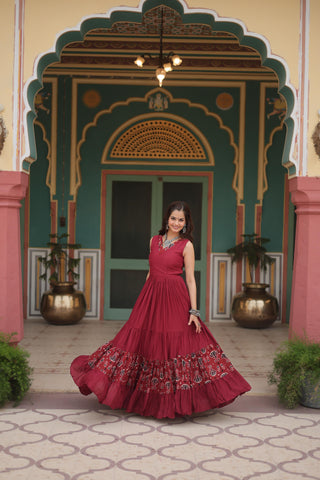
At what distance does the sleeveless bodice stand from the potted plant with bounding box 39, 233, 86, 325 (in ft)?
12.1

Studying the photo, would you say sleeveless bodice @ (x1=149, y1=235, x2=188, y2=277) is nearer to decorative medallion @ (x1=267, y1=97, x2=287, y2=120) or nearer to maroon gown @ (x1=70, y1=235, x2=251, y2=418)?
maroon gown @ (x1=70, y1=235, x2=251, y2=418)

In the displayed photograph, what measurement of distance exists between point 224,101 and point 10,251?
14.8 feet

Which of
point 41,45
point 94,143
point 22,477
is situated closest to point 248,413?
point 22,477

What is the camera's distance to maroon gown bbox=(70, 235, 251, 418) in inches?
159

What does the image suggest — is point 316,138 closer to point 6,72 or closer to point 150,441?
point 6,72

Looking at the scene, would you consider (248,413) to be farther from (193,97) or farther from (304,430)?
(193,97)

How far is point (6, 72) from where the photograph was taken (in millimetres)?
4848

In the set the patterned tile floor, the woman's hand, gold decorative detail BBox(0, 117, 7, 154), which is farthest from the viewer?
gold decorative detail BBox(0, 117, 7, 154)

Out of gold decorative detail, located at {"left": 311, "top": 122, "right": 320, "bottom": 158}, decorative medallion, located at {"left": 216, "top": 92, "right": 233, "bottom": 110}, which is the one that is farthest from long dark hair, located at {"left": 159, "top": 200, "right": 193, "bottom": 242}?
decorative medallion, located at {"left": 216, "top": 92, "right": 233, "bottom": 110}

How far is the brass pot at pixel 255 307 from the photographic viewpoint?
7.76 metres

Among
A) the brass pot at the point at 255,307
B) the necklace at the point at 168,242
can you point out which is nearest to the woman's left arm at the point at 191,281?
the necklace at the point at 168,242

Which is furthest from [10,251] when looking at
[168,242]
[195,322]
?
[195,322]

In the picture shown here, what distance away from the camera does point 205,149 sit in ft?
26.9

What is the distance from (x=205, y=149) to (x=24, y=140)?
386cm
